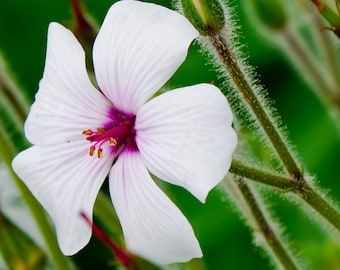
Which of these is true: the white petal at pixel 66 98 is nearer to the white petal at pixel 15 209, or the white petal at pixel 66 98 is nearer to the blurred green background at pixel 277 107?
the white petal at pixel 15 209

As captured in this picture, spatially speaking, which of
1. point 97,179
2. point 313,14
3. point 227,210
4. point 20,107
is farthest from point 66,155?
point 227,210

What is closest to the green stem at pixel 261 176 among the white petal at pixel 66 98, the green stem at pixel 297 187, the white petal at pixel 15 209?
the green stem at pixel 297 187

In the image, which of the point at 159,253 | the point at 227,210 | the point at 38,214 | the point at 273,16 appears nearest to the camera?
the point at 159,253

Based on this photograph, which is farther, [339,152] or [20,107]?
[339,152]

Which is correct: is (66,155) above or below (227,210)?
above

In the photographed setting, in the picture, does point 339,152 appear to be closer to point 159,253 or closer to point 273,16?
point 273,16

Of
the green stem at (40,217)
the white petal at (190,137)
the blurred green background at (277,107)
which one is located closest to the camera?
the white petal at (190,137)

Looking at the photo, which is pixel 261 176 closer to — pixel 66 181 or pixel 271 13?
pixel 66 181
